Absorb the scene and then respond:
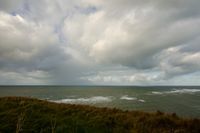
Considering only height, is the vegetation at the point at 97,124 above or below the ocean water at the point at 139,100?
above

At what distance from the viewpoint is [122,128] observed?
9625 mm

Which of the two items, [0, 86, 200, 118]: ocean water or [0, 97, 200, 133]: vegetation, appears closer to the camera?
[0, 97, 200, 133]: vegetation

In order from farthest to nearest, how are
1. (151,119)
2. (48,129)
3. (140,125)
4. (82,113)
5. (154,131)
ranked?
(82,113), (151,119), (140,125), (154,131), (48,129)

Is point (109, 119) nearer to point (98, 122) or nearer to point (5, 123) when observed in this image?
point (98, 122)

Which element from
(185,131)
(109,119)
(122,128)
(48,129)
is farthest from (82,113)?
(185,131)

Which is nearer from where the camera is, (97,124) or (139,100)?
(97,124)

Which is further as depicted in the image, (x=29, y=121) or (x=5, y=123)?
(x=29, y=121)

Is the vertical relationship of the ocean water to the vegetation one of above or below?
below

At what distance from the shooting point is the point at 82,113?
12891mm

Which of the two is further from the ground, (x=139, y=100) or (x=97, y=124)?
(x=97, y=124)

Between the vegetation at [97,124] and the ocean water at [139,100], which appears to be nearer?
the vegetation at [97,124]

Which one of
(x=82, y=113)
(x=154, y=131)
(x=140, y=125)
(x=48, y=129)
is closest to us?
(x=48, y=129)

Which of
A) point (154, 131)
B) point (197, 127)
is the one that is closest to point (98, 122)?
point (154, 131)

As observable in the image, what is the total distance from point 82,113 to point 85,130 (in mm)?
4332
